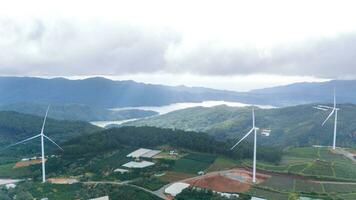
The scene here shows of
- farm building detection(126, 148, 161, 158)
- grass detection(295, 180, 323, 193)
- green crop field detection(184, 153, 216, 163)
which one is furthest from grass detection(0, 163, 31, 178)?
grass detection(295, 180, 323, 193)

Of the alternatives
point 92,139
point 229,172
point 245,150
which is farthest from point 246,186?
point 92,139

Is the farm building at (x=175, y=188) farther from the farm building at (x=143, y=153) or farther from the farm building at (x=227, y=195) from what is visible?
the farm building at (x=143, y=153)

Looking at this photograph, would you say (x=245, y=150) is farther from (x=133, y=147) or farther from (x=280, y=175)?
(x=133, y=147)

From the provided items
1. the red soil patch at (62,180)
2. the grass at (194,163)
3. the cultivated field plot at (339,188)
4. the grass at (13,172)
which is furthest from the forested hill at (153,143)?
the cultivated field plot at (339,188)

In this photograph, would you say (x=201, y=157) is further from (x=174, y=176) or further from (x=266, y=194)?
(x=266, y=194)

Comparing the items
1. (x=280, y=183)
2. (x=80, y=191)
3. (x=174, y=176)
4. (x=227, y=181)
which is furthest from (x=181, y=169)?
(x=80, y=191)
